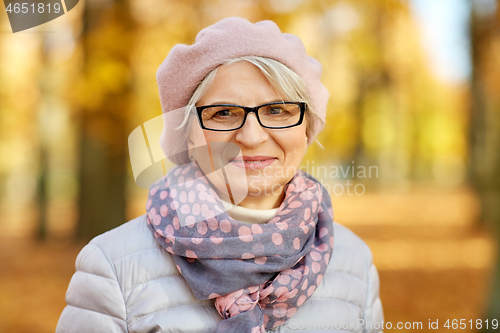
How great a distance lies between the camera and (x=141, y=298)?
1.73m

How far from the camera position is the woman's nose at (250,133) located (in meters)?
1.76

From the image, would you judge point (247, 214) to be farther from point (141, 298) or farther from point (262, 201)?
point (141, 298)

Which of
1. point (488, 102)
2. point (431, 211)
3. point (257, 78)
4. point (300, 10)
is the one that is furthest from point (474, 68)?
point (257, 78)

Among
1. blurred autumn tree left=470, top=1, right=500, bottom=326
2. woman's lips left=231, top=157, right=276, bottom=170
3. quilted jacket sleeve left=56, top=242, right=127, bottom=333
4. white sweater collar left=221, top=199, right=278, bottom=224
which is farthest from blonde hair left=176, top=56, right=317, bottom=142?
blurred autumn tree left=470, top=1, right=500, bottom=326

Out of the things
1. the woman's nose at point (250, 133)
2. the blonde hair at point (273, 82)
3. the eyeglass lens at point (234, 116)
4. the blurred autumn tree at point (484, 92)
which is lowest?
the blurred autumn tree at point (484, 92)

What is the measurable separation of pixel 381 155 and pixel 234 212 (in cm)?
3109

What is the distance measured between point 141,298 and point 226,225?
1.45ft

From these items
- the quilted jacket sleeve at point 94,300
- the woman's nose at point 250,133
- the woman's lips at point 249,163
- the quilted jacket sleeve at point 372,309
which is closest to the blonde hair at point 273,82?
the woman's nose at point 250,133

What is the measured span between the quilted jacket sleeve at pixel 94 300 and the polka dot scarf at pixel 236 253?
0.83 feet

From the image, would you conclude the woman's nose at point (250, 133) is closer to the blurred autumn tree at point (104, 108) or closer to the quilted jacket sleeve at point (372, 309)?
the quilted jacket sleeve at point (372, 309)

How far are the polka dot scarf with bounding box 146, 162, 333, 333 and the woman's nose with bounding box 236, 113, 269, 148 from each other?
27cm

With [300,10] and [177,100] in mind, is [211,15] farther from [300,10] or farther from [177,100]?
[177,100]

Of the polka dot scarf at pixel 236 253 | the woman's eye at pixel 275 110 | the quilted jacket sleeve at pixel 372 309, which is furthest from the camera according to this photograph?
the quilted jacket sleeve at pixel 372 309

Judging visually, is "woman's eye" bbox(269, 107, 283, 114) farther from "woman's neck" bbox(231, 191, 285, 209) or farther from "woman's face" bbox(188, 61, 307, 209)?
"woman's neck" bbox(231, 191, 285, 209)
